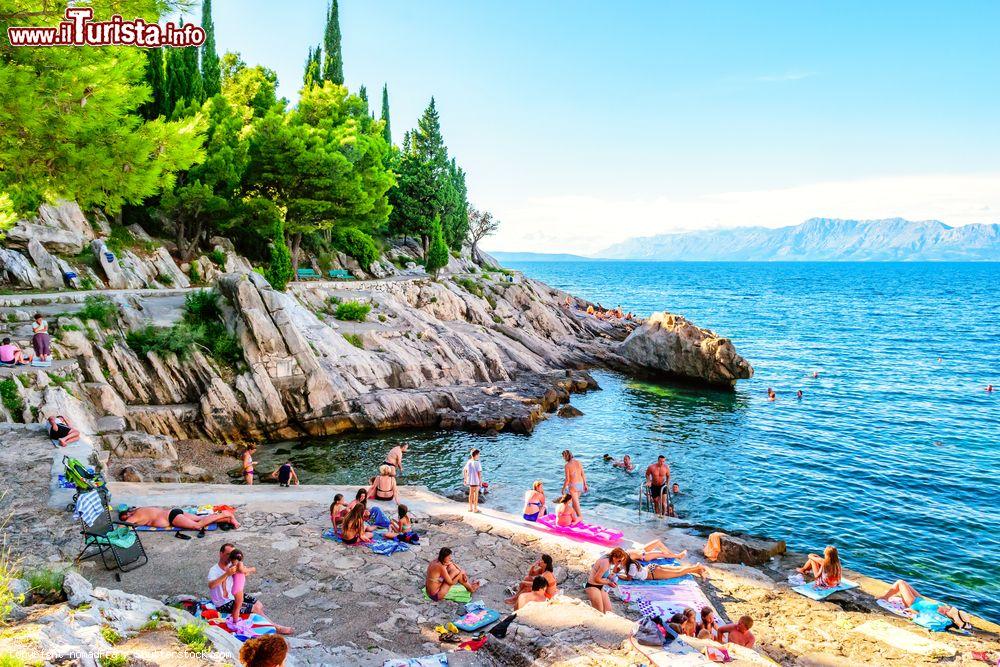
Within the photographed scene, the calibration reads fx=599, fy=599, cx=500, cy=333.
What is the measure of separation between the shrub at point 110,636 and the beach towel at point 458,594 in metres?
5.66

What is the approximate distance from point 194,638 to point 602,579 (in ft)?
25.3

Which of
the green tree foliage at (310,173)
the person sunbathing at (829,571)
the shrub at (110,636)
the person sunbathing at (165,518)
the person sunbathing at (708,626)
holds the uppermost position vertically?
the green tree foliage at (310,173)

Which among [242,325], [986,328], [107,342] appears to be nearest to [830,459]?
[242,325]

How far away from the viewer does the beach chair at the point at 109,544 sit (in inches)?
437

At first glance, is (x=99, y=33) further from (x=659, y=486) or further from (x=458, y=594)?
(x=659, y=486)

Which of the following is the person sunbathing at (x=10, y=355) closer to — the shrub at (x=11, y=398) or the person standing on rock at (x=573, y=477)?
the shrub at (x=11, y=398)

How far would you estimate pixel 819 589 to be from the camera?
1454 centimetres

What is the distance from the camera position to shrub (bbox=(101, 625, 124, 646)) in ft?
21.1

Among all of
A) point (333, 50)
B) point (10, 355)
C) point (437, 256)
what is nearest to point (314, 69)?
point (333, 50)

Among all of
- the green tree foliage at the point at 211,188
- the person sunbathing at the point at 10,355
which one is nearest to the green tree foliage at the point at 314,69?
the green tree foliage at the point at 211,188

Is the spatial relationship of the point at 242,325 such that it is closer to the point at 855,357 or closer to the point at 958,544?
the point at 958,544

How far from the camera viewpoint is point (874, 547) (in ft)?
63.0

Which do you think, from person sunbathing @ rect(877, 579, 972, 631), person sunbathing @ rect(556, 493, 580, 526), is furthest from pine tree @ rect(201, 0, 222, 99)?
person sunbathing @ rect(877, 579, 972, 631)

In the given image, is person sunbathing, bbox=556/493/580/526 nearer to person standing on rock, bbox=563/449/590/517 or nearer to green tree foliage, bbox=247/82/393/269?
person standing on rock, bbox=563/449/590/517
